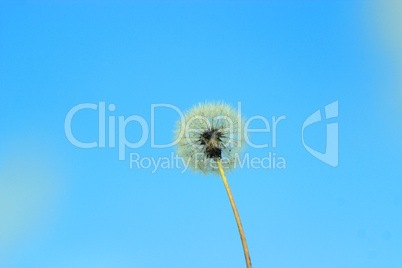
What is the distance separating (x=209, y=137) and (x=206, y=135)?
111mm

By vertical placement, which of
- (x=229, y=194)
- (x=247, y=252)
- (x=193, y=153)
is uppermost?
(x=193, y=153)

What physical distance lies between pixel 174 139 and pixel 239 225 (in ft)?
10.5

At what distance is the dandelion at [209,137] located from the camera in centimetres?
1964

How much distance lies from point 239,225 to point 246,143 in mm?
2535

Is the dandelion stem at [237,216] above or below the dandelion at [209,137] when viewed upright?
Answer: below

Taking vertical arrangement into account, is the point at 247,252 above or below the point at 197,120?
below

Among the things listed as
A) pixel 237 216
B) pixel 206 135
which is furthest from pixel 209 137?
pixel 237 216

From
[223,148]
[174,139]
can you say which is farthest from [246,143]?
[174,139]

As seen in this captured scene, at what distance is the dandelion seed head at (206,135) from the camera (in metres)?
19.6

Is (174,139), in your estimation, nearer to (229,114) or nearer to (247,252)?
(229,114)

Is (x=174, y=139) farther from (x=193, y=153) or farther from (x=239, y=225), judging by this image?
(x=239, y=225)

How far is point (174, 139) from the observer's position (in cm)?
1980

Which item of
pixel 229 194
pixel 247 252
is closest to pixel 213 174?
pixel 229 194

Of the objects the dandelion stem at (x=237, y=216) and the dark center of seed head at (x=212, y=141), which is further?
the dark center of seed head at (x=212, y=141)
